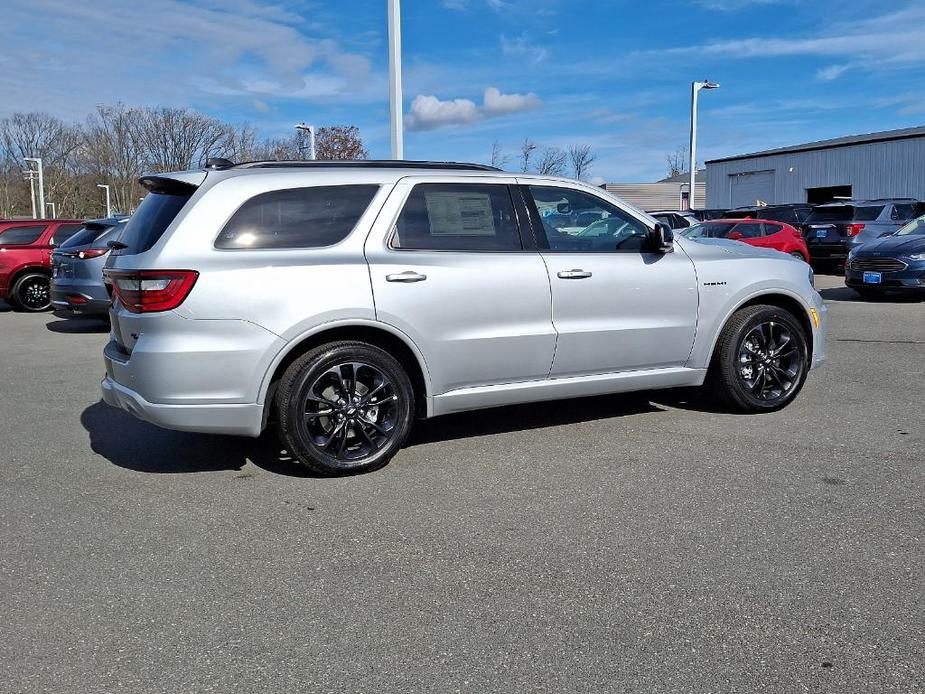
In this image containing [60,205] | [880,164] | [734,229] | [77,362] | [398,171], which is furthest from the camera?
[60,205]

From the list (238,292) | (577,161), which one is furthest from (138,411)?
(577,161)

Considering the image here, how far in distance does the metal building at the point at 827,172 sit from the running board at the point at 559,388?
99.2 ft

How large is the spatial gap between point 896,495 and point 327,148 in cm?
4987

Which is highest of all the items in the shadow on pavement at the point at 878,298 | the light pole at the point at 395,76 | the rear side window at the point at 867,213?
the light pole at the point at 395,76

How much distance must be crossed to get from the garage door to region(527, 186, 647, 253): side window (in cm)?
4221

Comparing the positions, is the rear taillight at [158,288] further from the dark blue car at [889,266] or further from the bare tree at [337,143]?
the bare tree at [337,143]

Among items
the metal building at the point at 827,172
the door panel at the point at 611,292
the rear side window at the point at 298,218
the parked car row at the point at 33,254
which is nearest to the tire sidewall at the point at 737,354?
the door panel at the point at 611,292

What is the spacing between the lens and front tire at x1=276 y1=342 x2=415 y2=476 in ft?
15.4

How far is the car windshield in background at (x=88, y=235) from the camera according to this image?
1219cm

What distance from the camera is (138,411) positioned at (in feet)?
15.4

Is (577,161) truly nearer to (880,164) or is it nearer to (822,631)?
(880,164)

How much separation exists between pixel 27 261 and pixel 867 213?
18.1 metres

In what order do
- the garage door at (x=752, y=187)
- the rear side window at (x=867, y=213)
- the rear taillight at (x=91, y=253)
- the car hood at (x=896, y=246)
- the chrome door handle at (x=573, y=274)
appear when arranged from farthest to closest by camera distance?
the garage door at (x=752, y=187) → the rear side window at (x=867, y=213) → the car hood at (x=896, y=246) → the rear taillight at (x=91, y=253) → the chrome door handle at (x=573, y=274)

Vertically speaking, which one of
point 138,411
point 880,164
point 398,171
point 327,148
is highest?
point 327,148
